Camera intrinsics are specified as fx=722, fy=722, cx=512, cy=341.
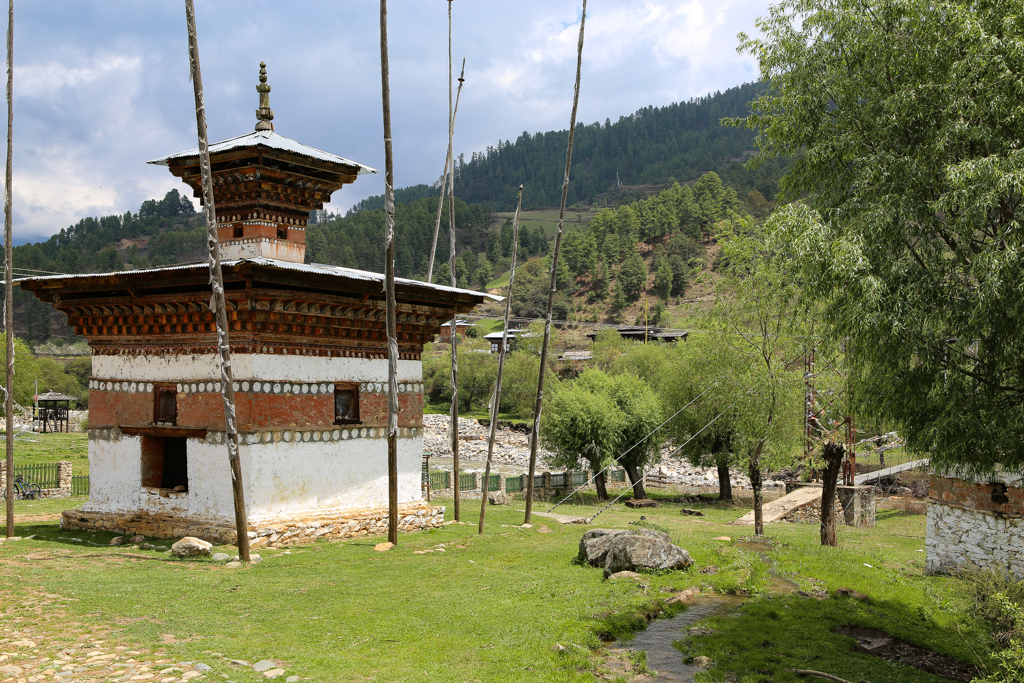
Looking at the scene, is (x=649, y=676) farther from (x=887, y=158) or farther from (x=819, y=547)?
(x=819, y=547)

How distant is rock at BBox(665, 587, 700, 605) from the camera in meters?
11.0

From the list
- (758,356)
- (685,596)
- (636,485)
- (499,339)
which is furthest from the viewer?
(499,339)

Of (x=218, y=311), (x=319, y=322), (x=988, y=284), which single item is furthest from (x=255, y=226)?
(x=988, y=284)

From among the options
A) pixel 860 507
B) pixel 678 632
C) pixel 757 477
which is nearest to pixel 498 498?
pixel 757 477

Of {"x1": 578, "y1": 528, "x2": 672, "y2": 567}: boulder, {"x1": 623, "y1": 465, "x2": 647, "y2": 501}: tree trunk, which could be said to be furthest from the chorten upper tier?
{"x1": 623, "y1": 465, "x2": 647, "y2": 501}: tree trunk

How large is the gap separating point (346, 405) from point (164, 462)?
4.20 m

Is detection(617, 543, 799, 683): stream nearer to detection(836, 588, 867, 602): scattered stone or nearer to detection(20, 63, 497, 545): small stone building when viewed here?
detection(836, 588, 867, 602): scattered stone

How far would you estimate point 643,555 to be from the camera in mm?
12406

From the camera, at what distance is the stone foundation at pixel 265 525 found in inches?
547

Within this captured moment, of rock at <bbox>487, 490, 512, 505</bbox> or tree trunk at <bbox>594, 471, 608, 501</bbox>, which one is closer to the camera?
rock at <bbox>487, 490, 512, 505</bbox>

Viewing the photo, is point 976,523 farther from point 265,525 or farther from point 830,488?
point 265,525

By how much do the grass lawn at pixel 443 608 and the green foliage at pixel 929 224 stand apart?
314 centimetres

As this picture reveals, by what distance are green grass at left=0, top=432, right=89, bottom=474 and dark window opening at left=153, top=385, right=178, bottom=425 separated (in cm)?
2518

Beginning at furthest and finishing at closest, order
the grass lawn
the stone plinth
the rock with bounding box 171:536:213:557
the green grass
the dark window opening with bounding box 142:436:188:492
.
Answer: the green grass → the stone plinth → the dark window opening with bounding box 142:436:188:492 → the rock with bounding box 171:536:213:557 → the grass lawn
